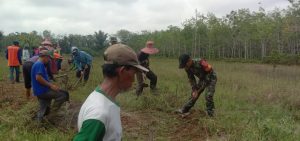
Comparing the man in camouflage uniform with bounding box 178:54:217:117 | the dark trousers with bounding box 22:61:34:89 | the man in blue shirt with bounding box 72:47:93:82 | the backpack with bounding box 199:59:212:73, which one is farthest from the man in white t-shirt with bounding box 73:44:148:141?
the man in blue shirt with bounding box 72:47:93:82

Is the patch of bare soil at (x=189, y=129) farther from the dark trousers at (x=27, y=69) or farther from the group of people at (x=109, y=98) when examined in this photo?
the group of people at (x=109, y=98)

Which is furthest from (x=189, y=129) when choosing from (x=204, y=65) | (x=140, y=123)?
(x=204, y=65)

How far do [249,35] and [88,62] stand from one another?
33.0 meters

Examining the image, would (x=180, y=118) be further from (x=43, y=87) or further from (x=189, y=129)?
(x=43, y=87)

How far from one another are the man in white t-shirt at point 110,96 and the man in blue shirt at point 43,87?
4.34 metres

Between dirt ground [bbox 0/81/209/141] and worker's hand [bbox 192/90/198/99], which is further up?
worker's hand [bbox 192/90/198/99]

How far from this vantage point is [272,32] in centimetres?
3944

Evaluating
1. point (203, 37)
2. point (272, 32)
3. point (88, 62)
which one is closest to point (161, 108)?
point (88, 62)

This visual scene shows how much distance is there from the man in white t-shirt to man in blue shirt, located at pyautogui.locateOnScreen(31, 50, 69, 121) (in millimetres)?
4338

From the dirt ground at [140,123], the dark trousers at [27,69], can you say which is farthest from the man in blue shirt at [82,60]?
the dirt ground at [140,123]

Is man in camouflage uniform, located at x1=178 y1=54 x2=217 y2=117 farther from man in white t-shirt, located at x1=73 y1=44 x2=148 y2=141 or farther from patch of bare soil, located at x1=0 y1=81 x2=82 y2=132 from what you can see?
man in white t-shirt, located at x1=73 y1=44 x2=148 y2=141

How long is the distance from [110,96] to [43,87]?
447 cm

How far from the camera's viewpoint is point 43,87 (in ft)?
19.8

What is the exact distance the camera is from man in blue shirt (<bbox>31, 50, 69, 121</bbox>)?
19.6 ft
